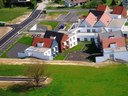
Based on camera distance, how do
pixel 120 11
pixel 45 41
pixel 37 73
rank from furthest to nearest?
pixel 120 11
pixel 45 41
pixel 37 73

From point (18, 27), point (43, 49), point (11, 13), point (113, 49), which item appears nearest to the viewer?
point (113, 49)

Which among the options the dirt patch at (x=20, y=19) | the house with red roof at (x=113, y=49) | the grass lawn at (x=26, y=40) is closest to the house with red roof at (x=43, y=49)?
the grass lawn at (x=26, y=40)

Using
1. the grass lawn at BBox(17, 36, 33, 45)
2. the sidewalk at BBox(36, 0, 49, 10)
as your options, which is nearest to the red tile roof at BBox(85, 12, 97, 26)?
the grass lawn at BBox(17, 36, 33, 45)

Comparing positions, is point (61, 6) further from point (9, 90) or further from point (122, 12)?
point (9, 90)

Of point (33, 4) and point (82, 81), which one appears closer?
point (82, 81)

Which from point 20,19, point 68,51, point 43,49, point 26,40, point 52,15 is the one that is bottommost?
point 68,51

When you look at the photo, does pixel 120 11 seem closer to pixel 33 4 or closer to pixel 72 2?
pixel 72 2

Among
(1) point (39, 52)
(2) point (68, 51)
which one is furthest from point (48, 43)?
(2) point (68, 51)
